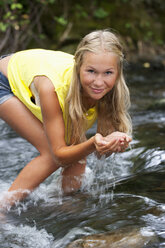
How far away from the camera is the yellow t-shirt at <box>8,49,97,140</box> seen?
2.66 meters

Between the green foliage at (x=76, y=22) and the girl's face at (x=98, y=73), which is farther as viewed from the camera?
the green foliage at (x=76, y=22)

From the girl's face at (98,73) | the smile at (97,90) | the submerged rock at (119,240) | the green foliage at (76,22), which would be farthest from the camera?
the green foliage at (76,22)

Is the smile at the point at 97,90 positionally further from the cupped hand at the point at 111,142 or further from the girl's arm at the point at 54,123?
the cupped hand at the point at 111,142

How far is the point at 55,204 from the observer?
305 cm

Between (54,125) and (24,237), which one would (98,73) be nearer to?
(54,125)

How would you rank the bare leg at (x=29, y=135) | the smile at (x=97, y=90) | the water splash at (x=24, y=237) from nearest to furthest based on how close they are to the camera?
1. the water splash at (x=24, y=237)
2. the smile at (x=97, y=90)
3. the bare leg at (x=29, y=135)

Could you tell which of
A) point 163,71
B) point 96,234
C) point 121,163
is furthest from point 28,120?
point 163,71

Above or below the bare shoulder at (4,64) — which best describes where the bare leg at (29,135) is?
below

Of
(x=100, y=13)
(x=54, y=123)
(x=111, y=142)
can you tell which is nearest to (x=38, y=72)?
(x=54, y=123)

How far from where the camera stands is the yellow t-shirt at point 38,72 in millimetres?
2662

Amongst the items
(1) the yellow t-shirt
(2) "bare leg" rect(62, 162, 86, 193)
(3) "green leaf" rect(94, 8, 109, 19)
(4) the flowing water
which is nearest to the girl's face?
(1) the yellow t-shirt

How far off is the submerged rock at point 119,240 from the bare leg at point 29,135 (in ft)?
2.49

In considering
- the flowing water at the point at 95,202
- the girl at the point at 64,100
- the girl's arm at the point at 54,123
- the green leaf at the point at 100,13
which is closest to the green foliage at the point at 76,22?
the green leaf at the point at 100,13

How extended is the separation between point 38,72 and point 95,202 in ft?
3.43
